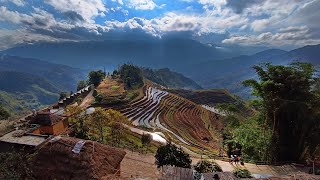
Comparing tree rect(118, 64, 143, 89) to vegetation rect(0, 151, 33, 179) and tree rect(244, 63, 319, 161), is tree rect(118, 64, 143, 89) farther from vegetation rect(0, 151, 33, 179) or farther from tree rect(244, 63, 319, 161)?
vegetation rect(0, 151, 33, 179)

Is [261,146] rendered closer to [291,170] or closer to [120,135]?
[291,170]

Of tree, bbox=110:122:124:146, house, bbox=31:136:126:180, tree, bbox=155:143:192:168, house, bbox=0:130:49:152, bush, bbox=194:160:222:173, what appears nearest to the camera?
house, bbox=31:136:126:180

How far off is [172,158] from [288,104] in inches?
403

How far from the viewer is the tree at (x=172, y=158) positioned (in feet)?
63.5

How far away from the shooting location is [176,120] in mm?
67625

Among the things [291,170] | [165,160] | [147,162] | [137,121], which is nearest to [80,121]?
[147,162]

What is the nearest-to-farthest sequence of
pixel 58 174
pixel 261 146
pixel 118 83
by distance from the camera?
pixel 58 174 → pixel 261 146 → pixel 118 83

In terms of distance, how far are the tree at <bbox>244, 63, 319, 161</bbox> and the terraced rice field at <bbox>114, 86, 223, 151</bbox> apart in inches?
978

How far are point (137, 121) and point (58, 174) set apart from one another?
46.6m

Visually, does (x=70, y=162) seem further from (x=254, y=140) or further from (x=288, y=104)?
(x=254, y=140)

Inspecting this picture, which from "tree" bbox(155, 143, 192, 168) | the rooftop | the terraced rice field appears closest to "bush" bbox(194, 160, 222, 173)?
"tree" bbox(155, 143, 192, 168)

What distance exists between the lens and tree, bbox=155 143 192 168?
63.5 feet

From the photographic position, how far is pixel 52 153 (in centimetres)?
1347

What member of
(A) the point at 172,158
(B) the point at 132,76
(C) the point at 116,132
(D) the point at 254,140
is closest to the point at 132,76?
(B) the point at 132,76
